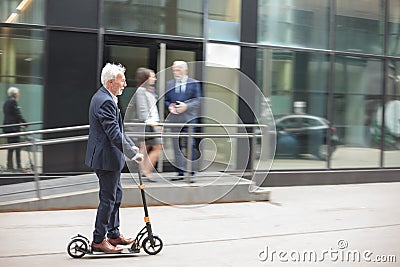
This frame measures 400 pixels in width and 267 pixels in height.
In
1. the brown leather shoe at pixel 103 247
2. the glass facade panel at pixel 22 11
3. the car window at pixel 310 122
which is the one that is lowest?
the brown leather shoe at pixel 103 247

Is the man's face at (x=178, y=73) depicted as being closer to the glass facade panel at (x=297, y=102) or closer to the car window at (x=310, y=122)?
the glass facade panel at (x=297, y=102)

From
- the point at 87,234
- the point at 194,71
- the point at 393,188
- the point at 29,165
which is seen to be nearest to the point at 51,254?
the point at 87,234

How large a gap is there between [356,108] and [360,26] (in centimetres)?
177

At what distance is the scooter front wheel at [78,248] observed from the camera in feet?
20.0

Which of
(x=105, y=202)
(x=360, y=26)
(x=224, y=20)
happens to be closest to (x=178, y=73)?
(x=224, y=20)

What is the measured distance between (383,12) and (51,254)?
32.3ft

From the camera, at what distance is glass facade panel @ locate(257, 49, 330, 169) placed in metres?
12.2

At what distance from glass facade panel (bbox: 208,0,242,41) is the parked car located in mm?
1921

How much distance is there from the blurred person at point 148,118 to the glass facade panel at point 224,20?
2646 millimetres

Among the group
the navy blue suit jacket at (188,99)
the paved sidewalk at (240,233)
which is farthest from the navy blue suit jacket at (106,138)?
the navy blue suit jacket at (188,99)

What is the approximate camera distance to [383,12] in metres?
13.4

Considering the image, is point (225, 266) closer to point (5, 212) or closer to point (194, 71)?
point (5, 212)

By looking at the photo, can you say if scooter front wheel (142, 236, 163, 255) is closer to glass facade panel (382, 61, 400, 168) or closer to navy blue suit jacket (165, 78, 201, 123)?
navy blue suit jacket (165, 78, 201, 123)

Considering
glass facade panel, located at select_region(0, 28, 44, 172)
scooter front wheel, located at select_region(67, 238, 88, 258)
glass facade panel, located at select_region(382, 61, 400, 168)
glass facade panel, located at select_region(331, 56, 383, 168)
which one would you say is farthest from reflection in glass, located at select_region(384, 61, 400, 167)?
scooter front wheel, located at select_region(67, 238, 88, 258)
